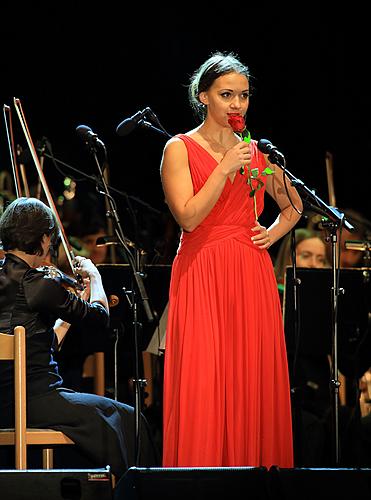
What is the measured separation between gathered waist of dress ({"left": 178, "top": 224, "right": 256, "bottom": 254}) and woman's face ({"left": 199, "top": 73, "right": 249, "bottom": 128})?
40 cm

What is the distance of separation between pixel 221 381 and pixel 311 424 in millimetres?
1908

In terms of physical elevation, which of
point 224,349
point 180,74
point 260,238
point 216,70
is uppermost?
point 180,74

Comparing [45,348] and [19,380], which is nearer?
[19,380]

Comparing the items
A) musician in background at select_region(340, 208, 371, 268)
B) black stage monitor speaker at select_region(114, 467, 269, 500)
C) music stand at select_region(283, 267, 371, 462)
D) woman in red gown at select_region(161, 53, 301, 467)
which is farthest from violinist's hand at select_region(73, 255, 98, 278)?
musician in background at select_region(340, 208, 371, 268)

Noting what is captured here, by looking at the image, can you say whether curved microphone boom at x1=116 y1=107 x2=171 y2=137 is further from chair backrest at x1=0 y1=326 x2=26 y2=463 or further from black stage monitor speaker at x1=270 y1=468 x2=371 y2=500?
black stage monitor speaker at x1=270 y1=468 x2=371 y2=500

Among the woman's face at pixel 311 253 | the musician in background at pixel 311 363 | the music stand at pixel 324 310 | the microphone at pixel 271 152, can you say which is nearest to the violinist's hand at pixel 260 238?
the microphone at pixel 271 152

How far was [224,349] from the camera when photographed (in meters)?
3.27

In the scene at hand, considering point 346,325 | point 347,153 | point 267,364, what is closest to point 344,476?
point 267,364

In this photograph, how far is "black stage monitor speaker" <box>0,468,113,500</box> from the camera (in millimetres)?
2438

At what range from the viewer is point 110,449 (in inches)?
135

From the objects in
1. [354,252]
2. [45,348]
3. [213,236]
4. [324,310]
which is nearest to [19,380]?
[45,348]

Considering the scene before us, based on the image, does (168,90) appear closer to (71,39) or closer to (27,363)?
(71,39)

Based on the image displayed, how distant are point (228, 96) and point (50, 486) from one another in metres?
1.61

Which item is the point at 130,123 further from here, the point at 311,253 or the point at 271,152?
the point at 311,253
